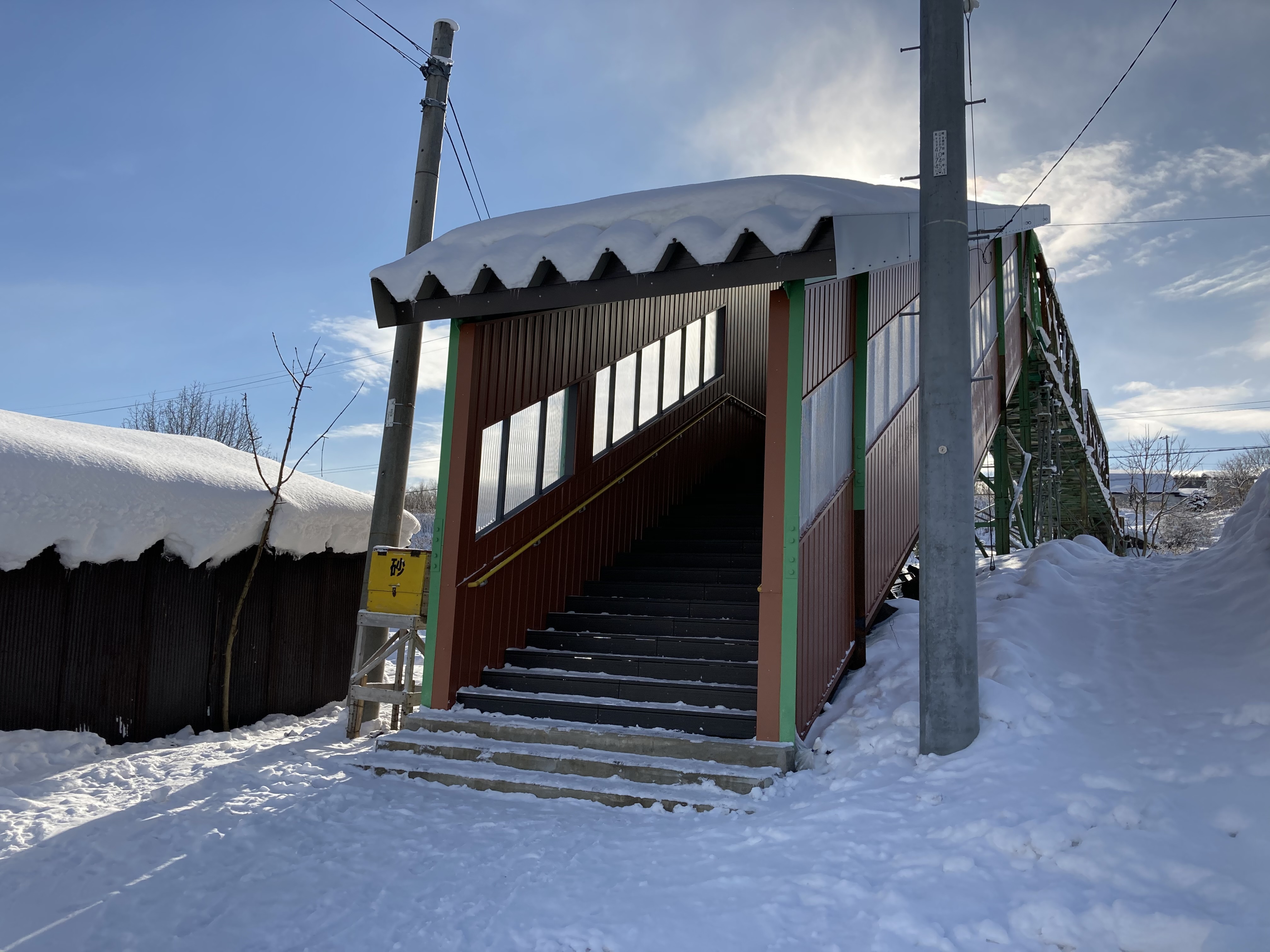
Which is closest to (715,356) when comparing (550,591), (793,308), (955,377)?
(550,591)

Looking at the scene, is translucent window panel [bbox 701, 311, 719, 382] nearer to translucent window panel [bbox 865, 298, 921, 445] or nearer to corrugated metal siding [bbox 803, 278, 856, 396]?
translucent window panel [bbox 865, 298, 921, 445]

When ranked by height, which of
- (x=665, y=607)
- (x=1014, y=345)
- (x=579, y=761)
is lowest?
(x=579, y=761)

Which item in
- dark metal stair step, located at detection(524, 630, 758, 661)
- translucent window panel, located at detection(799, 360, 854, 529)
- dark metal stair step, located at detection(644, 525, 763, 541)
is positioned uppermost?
translucent window panel, located at detection(799, 360, 854, 529)

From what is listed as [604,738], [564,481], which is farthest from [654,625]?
[564,481]

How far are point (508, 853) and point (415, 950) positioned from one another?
0.92m

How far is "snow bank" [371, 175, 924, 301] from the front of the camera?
Answer: 199 inches

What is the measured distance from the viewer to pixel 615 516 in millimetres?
8438

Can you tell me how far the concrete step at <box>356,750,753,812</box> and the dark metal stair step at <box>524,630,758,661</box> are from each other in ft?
4.73

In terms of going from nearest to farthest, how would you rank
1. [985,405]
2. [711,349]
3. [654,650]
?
[654,650] → [985,405] → [711,349]

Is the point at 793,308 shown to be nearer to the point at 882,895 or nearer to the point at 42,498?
the point at 882,895

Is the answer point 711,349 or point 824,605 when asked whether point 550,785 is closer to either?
point 824,605

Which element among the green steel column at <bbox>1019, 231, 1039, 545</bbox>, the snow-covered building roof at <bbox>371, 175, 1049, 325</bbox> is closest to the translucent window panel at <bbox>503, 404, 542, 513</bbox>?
the snow-covered building roof at <bbox>371, 175, 1049, 325</bbox>

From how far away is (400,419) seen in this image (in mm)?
7375

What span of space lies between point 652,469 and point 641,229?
408 cm
